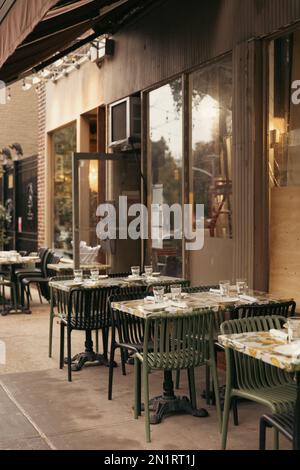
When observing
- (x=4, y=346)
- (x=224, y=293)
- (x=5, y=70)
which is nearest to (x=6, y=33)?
(x=5, y=70)

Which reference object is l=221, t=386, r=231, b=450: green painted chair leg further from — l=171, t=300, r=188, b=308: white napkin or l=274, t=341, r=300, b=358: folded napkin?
l=171, t=300, r=188, b=308: white napkin

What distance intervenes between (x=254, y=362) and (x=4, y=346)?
441cm

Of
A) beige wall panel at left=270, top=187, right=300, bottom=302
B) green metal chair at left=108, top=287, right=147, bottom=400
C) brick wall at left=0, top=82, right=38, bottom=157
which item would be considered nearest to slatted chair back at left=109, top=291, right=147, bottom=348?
green metal chair at left=108, top=287, right=147, bottom=400

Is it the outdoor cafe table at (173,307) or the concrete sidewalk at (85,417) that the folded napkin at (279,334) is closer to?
the concrete sidewalk at (85,417)

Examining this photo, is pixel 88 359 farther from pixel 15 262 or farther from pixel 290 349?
pixel 15 262

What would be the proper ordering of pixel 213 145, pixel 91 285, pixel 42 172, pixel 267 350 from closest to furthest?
pixel 267 350 → pixel 91 285 → pixel 213 145 → pixel 42 172

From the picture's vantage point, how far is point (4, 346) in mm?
7684

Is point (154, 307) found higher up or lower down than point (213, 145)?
lower down

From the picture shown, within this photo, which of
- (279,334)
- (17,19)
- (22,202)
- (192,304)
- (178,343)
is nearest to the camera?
(279,334)

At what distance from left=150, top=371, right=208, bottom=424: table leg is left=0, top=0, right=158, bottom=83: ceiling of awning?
9.93 ft

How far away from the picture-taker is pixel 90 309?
6.36 metres

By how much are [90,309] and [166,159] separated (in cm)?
287

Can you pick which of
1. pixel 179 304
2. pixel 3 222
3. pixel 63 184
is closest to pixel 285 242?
pixel 179 304
